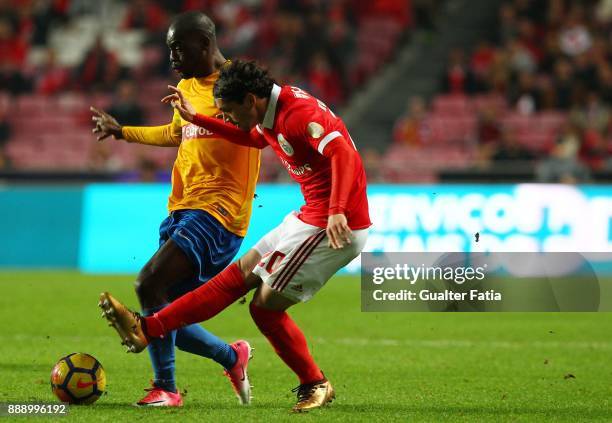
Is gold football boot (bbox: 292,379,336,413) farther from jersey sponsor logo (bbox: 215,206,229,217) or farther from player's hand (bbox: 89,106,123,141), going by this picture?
player's hand (bbox: 89,106,123,141)

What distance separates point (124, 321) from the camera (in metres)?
5.61

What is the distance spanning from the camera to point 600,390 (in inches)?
280

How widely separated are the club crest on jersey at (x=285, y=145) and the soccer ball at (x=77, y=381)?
1.58 metres

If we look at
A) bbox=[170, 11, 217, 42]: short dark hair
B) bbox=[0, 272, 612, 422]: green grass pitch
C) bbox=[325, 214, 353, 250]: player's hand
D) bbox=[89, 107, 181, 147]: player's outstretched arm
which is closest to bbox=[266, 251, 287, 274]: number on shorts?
bbox=[325, 214, 353, 250]: player's hand

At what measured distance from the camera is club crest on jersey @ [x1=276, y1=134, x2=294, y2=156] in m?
5.84

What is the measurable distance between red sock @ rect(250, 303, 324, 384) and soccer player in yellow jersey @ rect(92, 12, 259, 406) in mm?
518

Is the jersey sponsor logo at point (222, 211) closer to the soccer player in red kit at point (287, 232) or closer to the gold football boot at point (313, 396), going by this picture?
the soccer player in red kit at point (287, 232)

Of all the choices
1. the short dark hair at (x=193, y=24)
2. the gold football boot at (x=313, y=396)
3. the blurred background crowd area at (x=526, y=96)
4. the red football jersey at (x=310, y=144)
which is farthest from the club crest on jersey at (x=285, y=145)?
the blurred background crowd area at (x=526, y=96)

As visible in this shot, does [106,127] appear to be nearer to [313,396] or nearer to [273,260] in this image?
[273,260]

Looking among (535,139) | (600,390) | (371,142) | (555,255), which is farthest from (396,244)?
(600,390)

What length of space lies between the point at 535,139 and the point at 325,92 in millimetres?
3937

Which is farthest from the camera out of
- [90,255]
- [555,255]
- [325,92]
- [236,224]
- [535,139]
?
[325,92]

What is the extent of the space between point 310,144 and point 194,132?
39.0 inches

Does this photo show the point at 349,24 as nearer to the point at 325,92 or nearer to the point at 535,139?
the point at 325,92
